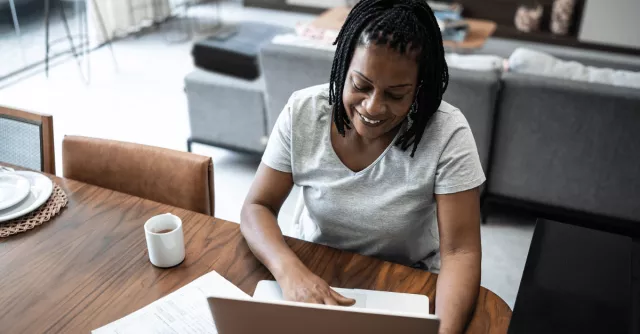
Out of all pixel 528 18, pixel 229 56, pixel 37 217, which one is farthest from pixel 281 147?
pixel 528 18

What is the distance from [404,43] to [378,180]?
0.30 m

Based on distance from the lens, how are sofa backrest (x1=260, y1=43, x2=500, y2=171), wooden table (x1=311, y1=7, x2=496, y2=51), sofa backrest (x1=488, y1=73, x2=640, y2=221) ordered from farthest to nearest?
wooden table (x1=311, y1=7, x2=496, y2=51) < sofa backrest (x1=260, y1=43, x2=500, y2=171) < sofa backrest (x1=488, y1=73, x2=640, y2=221)

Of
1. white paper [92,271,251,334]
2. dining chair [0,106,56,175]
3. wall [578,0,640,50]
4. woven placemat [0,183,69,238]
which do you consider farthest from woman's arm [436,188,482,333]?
wall [578,0,640,50]

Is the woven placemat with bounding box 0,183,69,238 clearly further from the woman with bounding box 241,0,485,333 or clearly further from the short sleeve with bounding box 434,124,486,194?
the short sleeve with bounding box 434,124,486,194

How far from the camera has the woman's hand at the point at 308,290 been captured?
988mm

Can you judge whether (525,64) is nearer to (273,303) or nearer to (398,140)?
(398,140)

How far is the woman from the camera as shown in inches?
40.1

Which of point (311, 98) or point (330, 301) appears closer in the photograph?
point (330, 301)

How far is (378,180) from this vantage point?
1.17m

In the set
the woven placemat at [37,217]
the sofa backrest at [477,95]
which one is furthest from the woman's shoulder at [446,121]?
the sofa backrest at [477,95]

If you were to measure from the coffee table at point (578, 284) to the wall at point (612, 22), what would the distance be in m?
3.74

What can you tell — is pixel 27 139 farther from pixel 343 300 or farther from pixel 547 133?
pixel 547 133

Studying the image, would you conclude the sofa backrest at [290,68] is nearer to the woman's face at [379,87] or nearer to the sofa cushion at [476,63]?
the sofa cushion at [476,63]

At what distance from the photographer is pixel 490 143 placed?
7.54 ft
